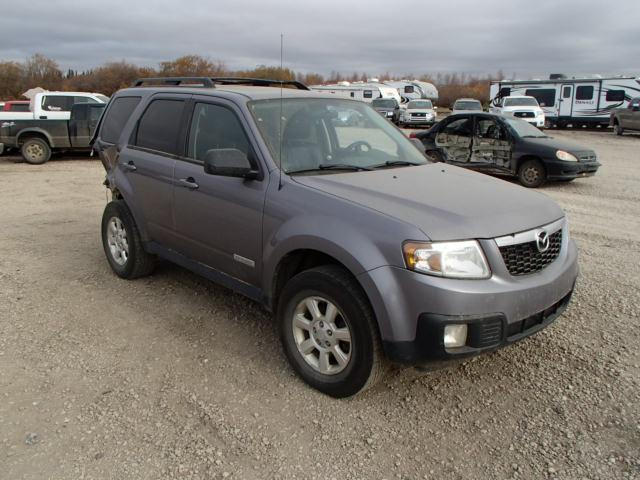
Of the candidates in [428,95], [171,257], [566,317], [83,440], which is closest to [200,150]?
[171,257]

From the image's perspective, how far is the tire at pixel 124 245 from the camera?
4.97 metres

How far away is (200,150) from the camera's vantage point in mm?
4133

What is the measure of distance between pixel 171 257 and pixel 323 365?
1943mm

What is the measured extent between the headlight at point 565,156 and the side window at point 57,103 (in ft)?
42.7

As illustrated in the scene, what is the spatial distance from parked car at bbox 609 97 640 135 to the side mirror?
26.8 metres

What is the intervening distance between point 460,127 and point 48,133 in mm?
10991

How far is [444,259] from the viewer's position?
9.02 feet

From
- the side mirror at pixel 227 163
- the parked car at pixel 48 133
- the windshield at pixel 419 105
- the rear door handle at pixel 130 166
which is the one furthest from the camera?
the windshield at pixel 419 105

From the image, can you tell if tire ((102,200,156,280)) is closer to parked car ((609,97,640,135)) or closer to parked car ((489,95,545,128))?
parked car ((489,95,545,128))

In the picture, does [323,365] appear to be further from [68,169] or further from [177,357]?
[68,169]

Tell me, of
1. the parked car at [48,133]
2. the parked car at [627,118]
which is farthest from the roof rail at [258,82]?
the parked car at [627,118]

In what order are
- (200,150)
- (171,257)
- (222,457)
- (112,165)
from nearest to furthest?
(222,457) → (200,150) → (171,257) → (112,165)

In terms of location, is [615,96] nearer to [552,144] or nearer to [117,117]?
[552,144]

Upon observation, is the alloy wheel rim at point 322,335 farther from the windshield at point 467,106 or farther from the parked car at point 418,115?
the windshield at point 467,106
